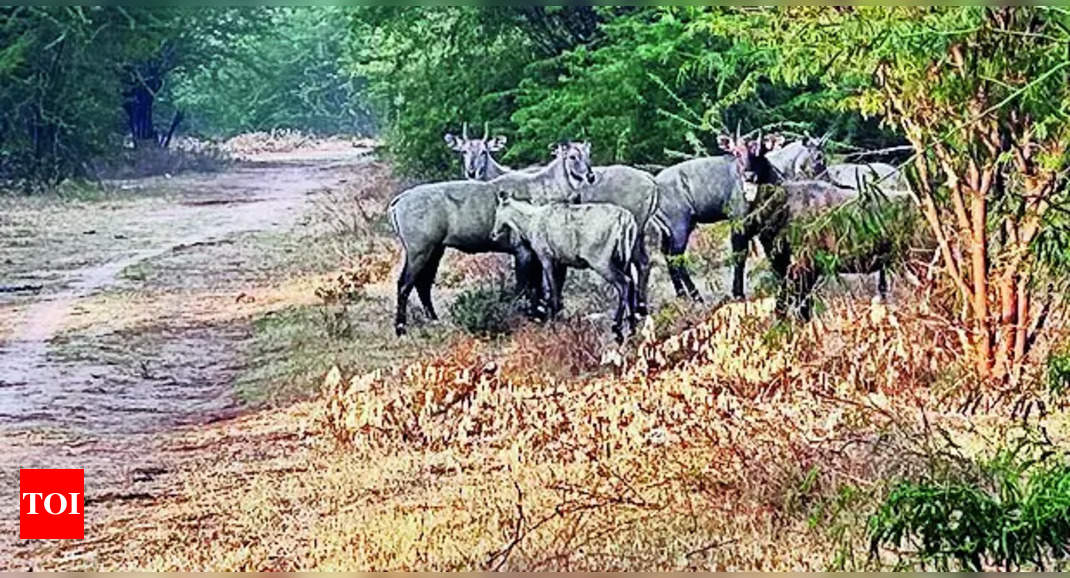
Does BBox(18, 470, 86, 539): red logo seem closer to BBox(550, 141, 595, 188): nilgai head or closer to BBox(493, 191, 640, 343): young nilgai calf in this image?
BBox(493, 191, 640, 343): young nilgai calf

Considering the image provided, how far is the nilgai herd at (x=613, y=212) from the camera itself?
1145 centimetres

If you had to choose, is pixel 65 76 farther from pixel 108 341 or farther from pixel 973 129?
pixel 973 129

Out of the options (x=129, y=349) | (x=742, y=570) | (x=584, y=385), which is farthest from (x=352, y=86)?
(x=742, y=570)

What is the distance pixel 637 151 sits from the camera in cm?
Result: 1697

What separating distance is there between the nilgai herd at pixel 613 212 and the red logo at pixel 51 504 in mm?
4088

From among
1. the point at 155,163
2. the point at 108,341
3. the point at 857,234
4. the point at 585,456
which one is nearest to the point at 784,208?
the point at 585,456

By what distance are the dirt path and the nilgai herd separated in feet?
6.38

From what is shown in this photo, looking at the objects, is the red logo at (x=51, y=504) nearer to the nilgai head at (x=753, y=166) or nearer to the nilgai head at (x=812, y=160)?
the nilgai head at (x=753, y=166)

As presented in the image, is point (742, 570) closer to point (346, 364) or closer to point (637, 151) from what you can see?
point (346, 364)

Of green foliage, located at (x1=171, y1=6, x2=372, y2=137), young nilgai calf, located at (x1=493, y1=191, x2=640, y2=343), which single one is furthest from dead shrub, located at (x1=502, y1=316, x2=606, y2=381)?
green foliage, located at (x1=171, y1=6, x2=372, y2=137)

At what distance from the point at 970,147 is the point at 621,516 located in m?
2.24

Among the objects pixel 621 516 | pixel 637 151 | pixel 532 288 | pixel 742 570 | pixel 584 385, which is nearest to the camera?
pixel 742 570

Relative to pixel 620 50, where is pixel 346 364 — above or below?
below

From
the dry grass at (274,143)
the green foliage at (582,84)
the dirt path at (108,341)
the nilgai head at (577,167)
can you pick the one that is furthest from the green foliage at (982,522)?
the dry grass at (274,143)
